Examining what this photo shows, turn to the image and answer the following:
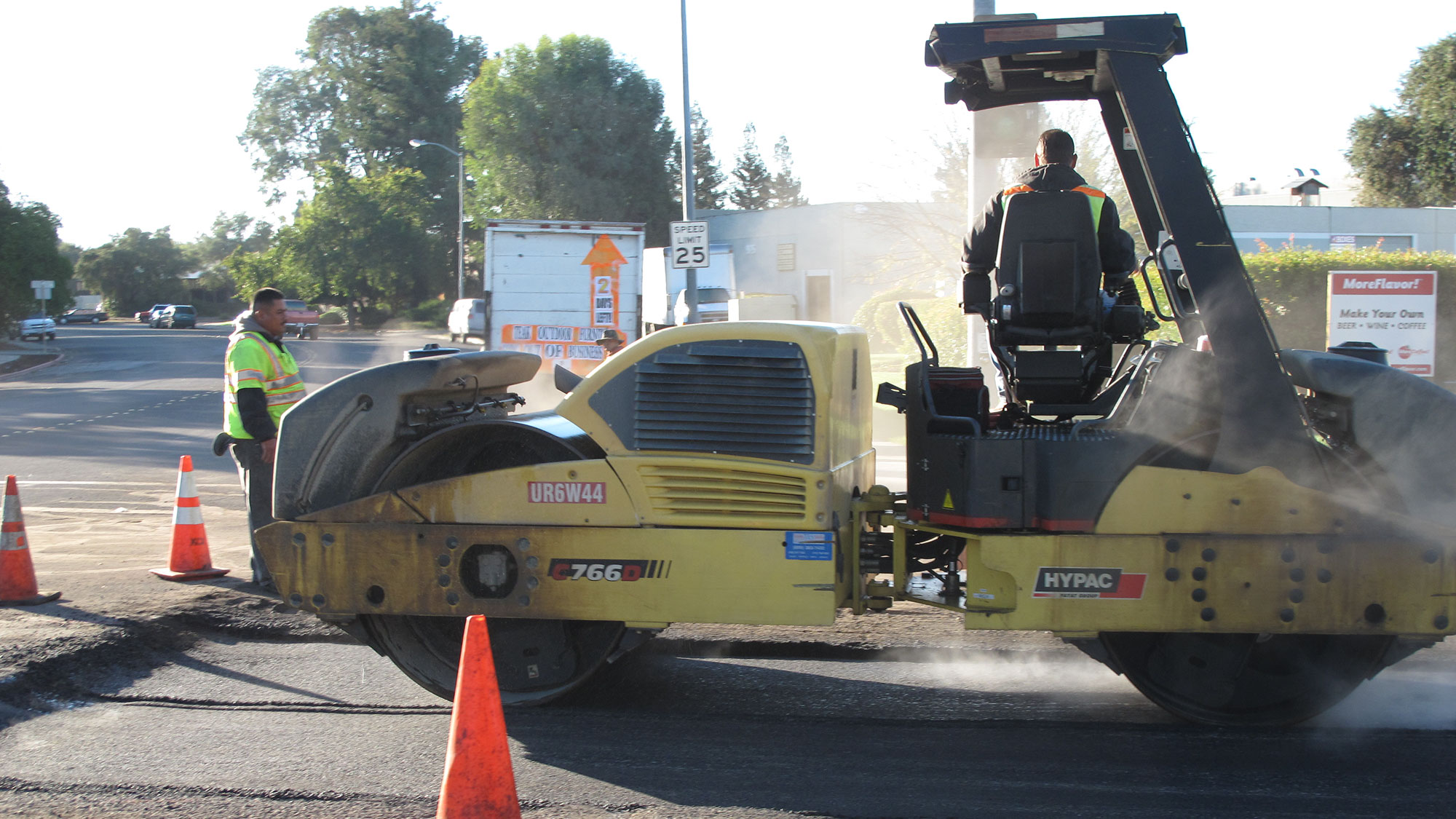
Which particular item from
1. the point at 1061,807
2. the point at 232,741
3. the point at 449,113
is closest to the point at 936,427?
the point at 1061,807

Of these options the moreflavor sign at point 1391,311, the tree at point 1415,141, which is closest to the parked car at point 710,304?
the moreflavor sign at point 1391,311

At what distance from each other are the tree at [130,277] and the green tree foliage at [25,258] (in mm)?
48489

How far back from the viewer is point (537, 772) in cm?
408

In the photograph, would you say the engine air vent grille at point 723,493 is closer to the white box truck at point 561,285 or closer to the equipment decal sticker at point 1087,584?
the equipment decal sticker at point 1087,584

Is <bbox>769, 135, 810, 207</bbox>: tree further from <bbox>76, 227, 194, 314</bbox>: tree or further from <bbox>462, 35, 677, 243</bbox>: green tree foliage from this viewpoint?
<bbox>76, 227, 194, 314</bbox>: tree

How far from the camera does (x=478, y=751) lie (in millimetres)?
3373

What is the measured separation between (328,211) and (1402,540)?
63.7 metres

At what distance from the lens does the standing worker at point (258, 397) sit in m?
6.62

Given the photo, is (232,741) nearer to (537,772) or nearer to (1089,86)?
(537,772)

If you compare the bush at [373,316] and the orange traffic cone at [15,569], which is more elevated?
the bush at [373,316]

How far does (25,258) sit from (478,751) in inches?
2010

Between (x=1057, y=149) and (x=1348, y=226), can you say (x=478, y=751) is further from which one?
(x=1348, y=226)

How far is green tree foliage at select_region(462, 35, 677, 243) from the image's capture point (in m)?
52.3

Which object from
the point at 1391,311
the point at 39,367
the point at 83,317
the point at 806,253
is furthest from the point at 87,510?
the point at 83,317
